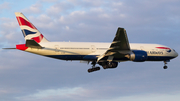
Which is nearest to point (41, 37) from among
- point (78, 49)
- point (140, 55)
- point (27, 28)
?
point (27, 28)

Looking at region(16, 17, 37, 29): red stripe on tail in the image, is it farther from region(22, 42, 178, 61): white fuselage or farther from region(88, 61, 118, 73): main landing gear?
region(88, 61, 118, 73): main landing gear

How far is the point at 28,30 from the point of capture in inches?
1540

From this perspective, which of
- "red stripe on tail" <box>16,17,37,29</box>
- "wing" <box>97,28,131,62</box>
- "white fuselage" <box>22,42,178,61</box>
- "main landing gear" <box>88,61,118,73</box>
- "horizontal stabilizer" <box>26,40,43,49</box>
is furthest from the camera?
"main landing gear" <box>88,61,118,73</box>

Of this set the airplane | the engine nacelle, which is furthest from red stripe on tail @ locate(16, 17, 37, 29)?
the engine nacelle

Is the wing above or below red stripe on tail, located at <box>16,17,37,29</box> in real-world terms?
below

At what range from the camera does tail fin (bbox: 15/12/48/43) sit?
3903 centimetres

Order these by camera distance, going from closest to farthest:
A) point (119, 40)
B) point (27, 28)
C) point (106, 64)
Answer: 1. point (119, 40)
2. point (27, 28)
3. point (106, 64)

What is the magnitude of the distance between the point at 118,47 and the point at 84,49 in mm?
5566

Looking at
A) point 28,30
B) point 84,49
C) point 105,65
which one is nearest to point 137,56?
point 105,65

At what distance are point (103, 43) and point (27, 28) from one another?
11.8m

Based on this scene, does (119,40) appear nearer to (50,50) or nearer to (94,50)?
(94,50)

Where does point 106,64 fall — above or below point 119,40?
below

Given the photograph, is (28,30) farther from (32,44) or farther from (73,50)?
(73,50)

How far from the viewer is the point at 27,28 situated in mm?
39125
